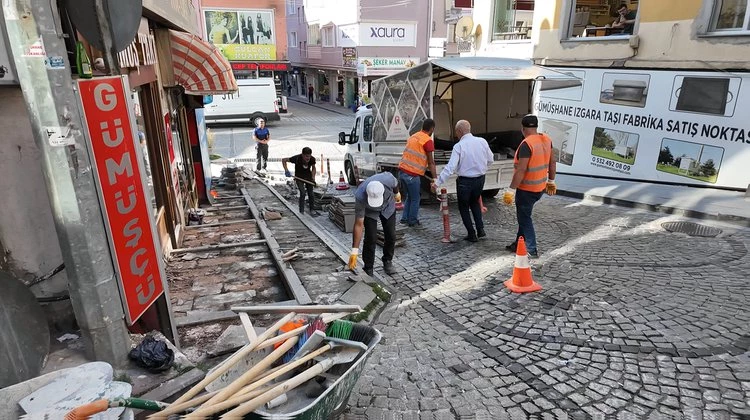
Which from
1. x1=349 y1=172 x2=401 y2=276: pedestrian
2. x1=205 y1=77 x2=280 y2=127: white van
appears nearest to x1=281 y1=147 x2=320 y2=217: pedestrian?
x1=349 y1=172 x2=401 y2=276: pedestrian

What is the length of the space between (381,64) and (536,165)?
27.5 meters

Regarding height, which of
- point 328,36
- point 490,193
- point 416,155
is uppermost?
point 328,36

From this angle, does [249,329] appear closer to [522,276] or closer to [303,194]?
[522,276]

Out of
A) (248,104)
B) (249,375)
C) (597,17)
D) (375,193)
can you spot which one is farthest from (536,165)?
(248,104)

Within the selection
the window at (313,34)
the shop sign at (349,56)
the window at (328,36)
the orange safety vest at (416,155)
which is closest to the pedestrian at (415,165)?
the orange safety vest at (416,155)

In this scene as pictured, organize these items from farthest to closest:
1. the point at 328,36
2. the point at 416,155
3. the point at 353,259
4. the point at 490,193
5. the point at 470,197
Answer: the point at 328,36
the point at 490,193
the point at 416,155
the point at 470,197
the point at 353,259

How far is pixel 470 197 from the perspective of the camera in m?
7.42

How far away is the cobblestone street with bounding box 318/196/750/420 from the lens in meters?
3.57

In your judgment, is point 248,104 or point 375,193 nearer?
point 375,193

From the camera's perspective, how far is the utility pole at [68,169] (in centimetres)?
275

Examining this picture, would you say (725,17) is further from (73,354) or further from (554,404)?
(73,354)

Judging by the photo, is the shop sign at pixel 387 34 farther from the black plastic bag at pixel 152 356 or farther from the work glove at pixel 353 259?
the black plastic bag at pixel 152 356

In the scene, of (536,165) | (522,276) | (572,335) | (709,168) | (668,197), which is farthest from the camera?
(709,168)

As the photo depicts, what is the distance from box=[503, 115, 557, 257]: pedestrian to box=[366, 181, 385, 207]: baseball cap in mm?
1844
